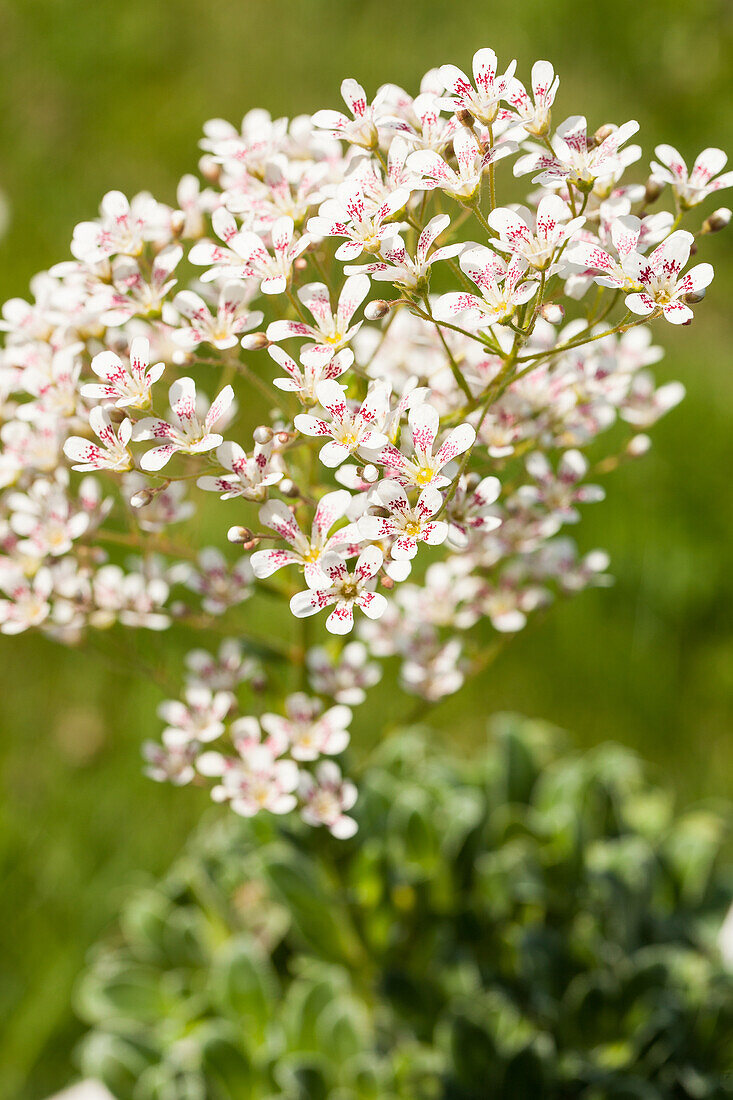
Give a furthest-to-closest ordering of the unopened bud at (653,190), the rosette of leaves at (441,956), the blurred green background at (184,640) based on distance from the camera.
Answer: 1. the blurred green background at (184,640)
2. the rosette of leaves at (441,956)
3. the unopened bud at (653,190)

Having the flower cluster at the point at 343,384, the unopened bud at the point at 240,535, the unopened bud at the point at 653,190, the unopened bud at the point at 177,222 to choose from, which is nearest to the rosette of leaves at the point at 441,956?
the flower cluster at the point at 343,384

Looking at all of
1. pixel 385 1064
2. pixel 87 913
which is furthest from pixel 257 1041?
pixel 87 913

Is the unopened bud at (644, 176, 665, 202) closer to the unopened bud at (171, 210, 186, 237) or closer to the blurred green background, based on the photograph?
the unopened bud at (171, 210, 186, 237)

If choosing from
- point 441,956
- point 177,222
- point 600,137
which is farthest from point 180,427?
point 441,956

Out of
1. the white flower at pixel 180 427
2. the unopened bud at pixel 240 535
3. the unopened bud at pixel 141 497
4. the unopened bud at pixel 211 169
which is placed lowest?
the unopened bud at pixel 240 535

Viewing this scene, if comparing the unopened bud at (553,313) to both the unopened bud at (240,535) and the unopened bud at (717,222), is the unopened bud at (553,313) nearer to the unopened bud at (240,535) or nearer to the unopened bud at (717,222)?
the unopened bud at (717,222)

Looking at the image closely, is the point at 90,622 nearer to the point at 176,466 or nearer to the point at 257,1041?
the point at 257,1041
